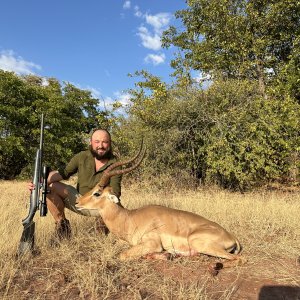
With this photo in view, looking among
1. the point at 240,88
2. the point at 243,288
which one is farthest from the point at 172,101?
the point at 243,288

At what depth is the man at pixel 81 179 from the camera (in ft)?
18.2

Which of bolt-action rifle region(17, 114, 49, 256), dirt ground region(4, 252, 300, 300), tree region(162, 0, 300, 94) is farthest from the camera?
tree region(162, 0, 300, 94)

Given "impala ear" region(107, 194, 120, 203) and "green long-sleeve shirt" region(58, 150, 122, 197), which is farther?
"green long-sleeve shirt" region(58, 150, 122, 197)

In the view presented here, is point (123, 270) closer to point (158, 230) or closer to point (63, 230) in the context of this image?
point (158, 230)

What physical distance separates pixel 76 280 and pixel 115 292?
426 mm

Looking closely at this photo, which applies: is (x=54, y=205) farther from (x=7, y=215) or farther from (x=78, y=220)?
(x=7, y=215)

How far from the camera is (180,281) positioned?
3.90 meters

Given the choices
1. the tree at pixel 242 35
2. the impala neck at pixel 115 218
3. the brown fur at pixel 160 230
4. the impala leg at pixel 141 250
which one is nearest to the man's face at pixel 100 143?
the brown fur at pixel 160 230

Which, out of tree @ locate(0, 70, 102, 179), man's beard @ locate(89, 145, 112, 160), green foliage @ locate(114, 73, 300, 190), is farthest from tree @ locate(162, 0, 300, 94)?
man's beard @ locate(89, 145, 112, 160)

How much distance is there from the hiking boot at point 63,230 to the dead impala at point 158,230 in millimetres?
602

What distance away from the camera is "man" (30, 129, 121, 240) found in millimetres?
5547

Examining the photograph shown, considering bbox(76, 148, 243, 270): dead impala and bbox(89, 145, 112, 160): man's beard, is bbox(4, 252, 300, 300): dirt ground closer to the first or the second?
bbox(76, 148, 243, 270): dead impala

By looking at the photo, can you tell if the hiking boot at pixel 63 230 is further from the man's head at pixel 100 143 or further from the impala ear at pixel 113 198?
the man's head at pixel 100 143

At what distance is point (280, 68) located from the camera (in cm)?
1614
